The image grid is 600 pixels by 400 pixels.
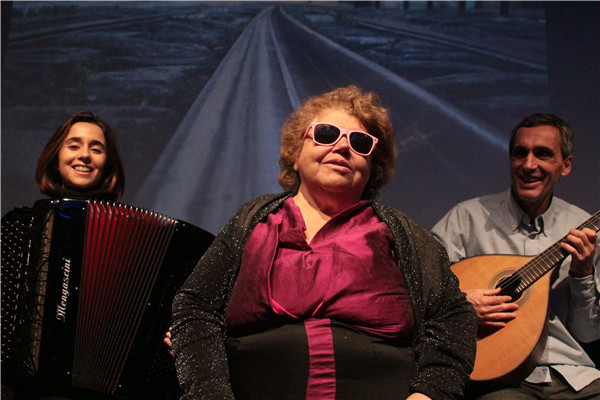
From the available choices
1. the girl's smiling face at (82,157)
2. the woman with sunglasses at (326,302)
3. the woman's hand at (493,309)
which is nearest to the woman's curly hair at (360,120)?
the woman with sunglasses at (326,302)

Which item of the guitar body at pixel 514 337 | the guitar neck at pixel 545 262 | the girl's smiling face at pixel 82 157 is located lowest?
the guitar body at pixel 514 337

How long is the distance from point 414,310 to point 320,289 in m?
0.27

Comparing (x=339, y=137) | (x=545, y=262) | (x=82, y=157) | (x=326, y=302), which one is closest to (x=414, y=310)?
(x=326, y=302)

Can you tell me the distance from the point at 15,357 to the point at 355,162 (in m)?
1.23

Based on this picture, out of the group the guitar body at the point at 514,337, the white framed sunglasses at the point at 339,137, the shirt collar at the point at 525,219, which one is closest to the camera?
the white framed sunglasses at the point at 339,137

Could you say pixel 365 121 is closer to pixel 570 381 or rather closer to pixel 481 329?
pixel 481 329

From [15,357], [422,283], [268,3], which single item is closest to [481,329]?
[422,283]

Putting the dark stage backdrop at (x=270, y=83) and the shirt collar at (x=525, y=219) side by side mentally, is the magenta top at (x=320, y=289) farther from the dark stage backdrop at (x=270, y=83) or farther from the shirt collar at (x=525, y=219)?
the dark stage backdrop at (x=270, y=83)

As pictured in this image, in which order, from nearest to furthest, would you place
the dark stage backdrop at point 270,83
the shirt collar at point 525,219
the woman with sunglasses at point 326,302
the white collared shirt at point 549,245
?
the woman with sunglasses at point 326,302 < the white collared shirt at point 549,245 < the shirt collar at point 525,219 < the dark stage backdrop at point 270,83

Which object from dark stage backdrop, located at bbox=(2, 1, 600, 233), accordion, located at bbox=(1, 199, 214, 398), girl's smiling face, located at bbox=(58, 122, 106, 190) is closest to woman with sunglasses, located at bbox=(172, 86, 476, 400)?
accordion, located at bbox=(1, 199, 214, 398)

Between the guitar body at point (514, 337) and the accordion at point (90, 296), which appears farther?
the guitar body at point (514, 337)

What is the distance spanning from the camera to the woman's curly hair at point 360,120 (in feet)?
5.70

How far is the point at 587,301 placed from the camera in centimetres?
216

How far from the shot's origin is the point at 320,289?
146 centimetres
